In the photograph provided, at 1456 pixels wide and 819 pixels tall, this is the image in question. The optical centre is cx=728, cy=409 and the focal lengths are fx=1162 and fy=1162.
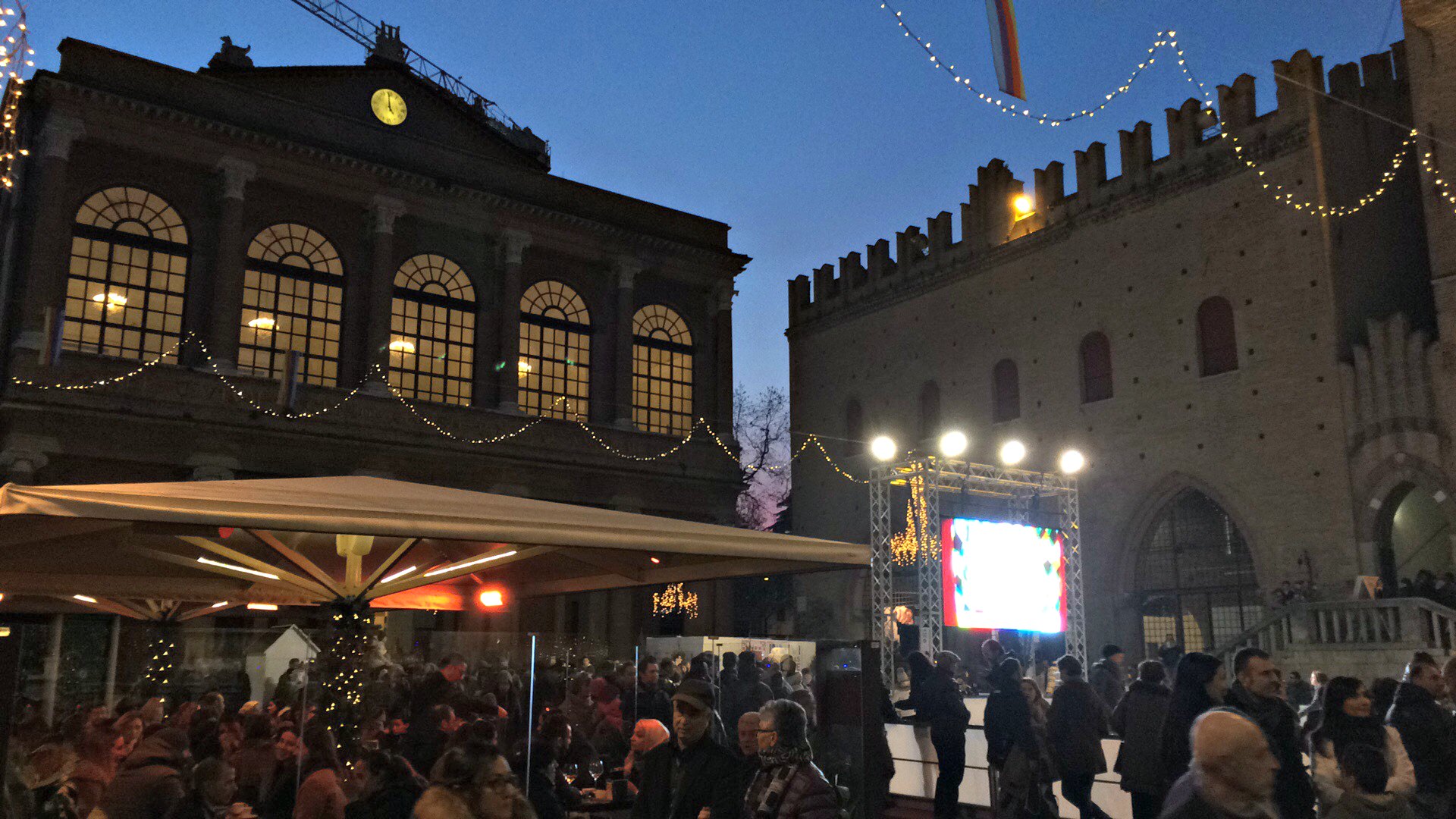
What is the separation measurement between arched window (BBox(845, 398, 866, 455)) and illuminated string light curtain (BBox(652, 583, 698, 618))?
6.91m

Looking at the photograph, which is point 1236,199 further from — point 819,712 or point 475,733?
point 475,733

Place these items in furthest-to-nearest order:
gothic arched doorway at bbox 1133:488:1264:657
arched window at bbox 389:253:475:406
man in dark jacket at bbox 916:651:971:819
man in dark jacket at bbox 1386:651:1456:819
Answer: gothic arched doorway at bbox 1133:488:1264:657 < arched window at bbox 389:253:475:406 < man in dark jacket at bbox 916:651:971:819 < man in dark jacket at bbox 1386:651:1456:819

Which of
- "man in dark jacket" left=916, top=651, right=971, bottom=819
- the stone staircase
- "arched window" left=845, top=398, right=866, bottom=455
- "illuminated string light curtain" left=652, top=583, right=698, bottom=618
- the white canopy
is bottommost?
"man in dark jacket" left=916, top=651, right=971, bottom=819

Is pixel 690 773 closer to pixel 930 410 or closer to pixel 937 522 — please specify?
pixel 937 522

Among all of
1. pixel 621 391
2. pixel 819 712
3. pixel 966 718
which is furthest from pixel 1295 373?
pixel 819 712

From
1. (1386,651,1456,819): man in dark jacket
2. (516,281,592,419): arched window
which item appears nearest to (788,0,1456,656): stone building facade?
(516,281,592,419): arched window

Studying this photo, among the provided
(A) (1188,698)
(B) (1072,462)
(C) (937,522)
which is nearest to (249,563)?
(A) (1188,698)

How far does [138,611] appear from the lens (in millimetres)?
10555

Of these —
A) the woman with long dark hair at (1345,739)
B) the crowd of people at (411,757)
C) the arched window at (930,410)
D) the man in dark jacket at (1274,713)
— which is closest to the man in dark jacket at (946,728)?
the crowd of people at (411,757)

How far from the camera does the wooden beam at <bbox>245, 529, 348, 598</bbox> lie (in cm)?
654

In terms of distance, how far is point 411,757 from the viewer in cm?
612

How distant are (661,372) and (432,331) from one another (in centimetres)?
562

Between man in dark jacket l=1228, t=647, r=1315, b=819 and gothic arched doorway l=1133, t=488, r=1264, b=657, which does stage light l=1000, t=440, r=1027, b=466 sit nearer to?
gothic arched doorway l=1133, t=488, r=1264, b=657

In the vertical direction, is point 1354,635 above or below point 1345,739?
above
